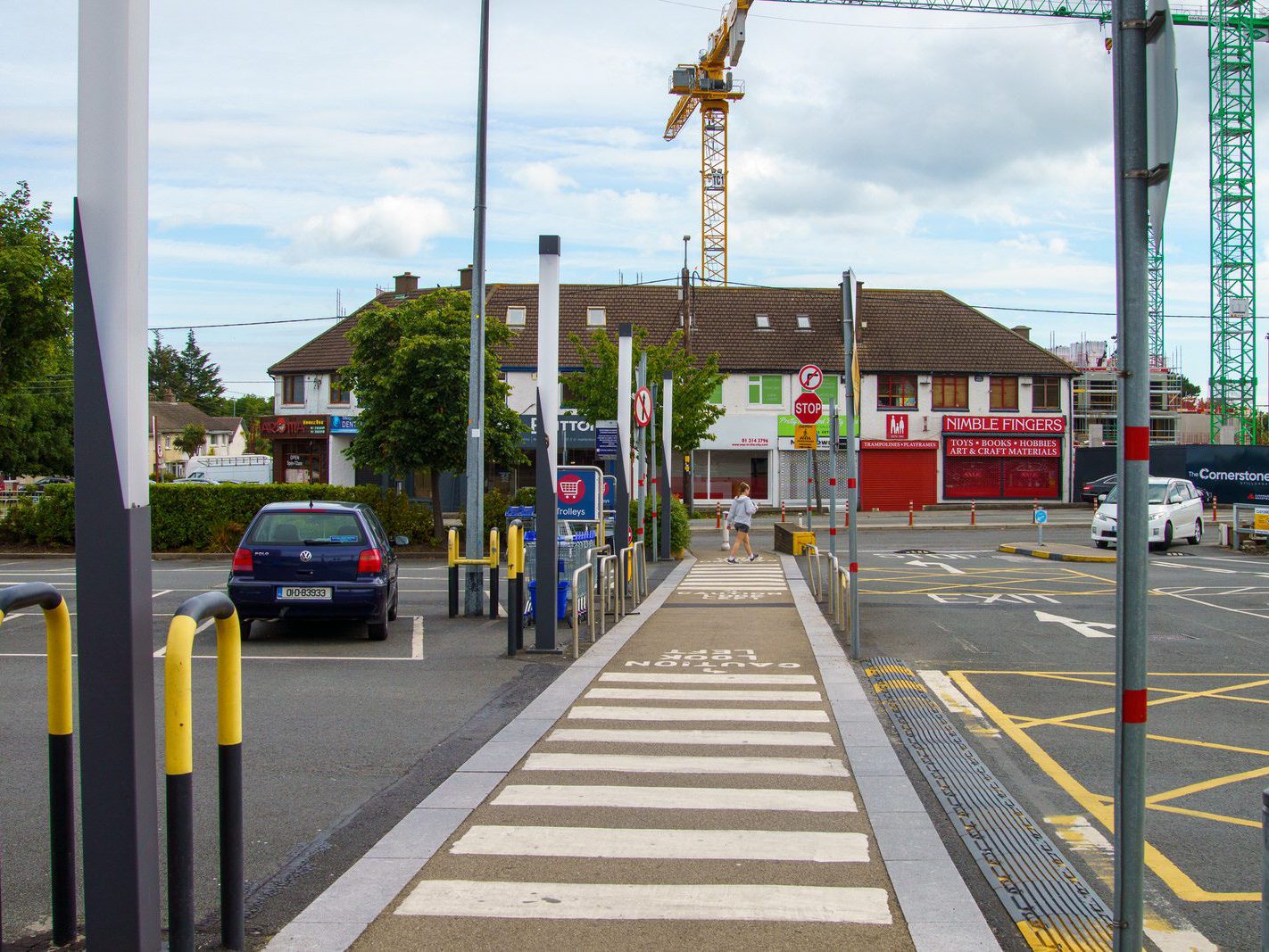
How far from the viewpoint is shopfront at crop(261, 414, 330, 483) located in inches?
2041

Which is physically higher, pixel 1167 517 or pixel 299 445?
pixel 299 445

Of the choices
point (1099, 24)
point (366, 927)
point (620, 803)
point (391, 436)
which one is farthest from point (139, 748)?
point (1099, 24)

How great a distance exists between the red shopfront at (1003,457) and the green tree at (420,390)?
2690cm

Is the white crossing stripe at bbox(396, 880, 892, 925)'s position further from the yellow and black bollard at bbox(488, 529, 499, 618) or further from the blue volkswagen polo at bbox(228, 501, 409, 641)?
the yellow and black bollard at bbox(488, 529, 499, 618)

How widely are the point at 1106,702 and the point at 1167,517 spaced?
69.0ft

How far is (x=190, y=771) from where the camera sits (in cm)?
381

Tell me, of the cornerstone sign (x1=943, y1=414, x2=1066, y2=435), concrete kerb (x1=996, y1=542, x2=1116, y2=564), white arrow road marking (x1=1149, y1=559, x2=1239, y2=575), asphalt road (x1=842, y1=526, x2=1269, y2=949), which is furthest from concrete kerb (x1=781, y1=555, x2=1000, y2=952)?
the cornerstone sign (x1=943, y1=414, x2=1066, y2=435)

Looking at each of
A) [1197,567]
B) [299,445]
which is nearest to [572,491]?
[1197,567]

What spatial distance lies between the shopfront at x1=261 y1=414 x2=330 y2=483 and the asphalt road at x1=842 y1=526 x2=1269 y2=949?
34708 millimetres

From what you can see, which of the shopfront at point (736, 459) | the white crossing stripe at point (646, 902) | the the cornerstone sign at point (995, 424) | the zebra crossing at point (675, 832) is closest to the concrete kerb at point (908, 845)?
the zebra crossing at point (675, 832)

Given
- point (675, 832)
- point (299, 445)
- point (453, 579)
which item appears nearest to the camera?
point (675, 832)

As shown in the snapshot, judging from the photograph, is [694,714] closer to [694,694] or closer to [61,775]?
[694,694]

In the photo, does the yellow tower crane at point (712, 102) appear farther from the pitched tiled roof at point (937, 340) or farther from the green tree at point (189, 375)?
the green tree at point (189, 375)

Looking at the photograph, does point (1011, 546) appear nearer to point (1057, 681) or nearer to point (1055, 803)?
point (1057, 681)
